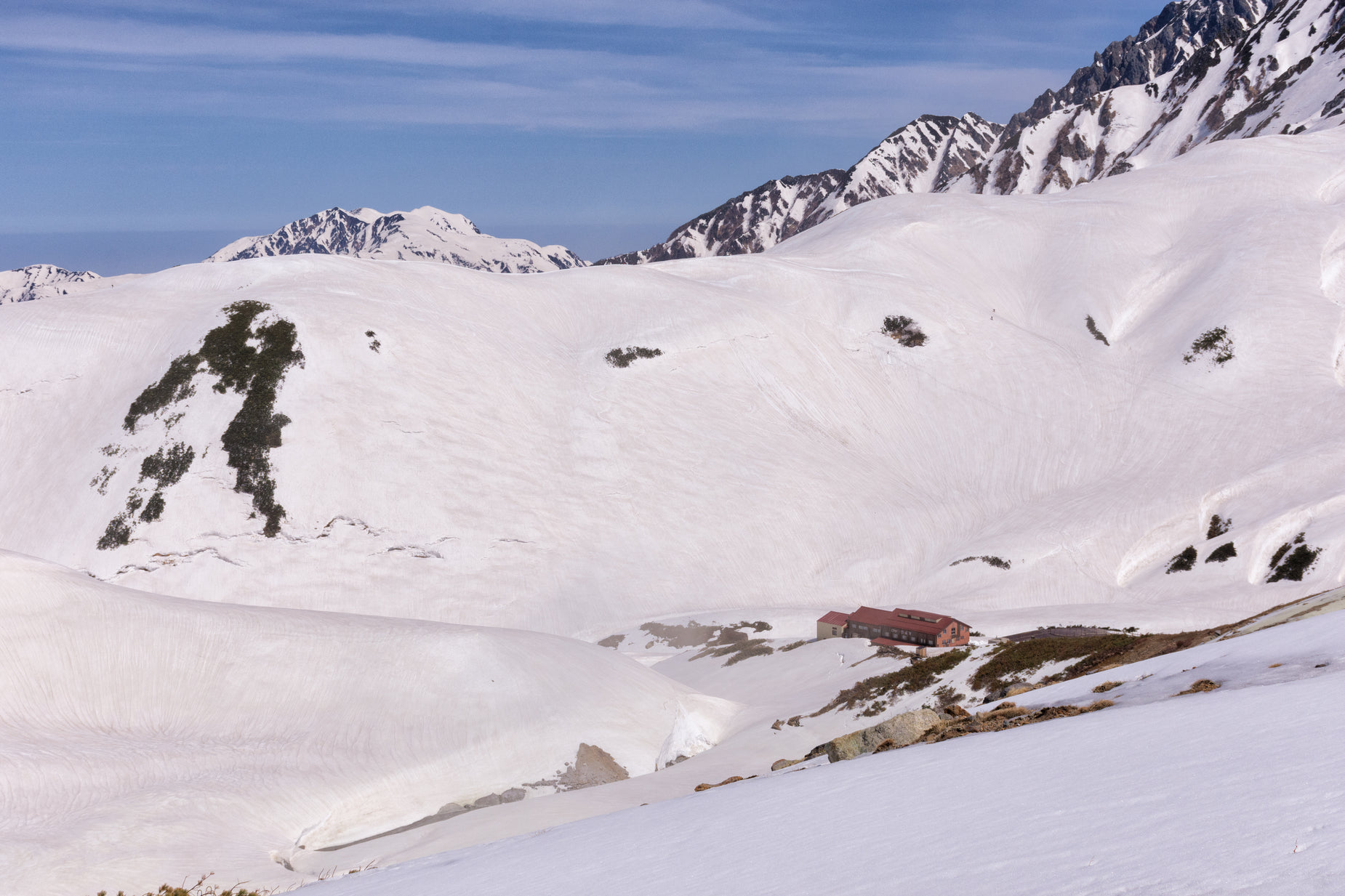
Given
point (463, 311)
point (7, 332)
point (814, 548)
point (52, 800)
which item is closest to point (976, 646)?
point (52, 800)

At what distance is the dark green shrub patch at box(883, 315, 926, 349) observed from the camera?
122619 mm

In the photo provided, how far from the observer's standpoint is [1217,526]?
94.2m

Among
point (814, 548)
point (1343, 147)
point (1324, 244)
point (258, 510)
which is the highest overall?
point (1343, 147)

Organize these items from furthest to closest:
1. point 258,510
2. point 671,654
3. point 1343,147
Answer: point 1343,147
point 258,510
point 671,654

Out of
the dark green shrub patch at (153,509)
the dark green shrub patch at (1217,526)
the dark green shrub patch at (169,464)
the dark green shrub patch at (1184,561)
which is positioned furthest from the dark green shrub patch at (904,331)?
the dark green shrub patch at (153,509)

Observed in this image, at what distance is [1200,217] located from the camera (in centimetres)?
14712

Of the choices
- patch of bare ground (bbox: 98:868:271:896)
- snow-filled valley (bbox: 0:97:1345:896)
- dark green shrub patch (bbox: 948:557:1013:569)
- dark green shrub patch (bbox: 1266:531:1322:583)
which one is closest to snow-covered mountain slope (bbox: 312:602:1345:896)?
snow-filled valley (bbox: 0:97:1345:896)

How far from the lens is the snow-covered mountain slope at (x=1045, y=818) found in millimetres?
8633

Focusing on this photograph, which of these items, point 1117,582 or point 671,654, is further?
point 1117,582

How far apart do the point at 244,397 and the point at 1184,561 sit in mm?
93142

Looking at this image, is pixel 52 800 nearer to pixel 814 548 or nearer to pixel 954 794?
pixel 954 794

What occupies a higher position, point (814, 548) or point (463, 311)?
point (463, 311)

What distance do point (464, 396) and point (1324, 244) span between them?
122257 mm

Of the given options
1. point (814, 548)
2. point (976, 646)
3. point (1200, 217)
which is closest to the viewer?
point (976, 646)
